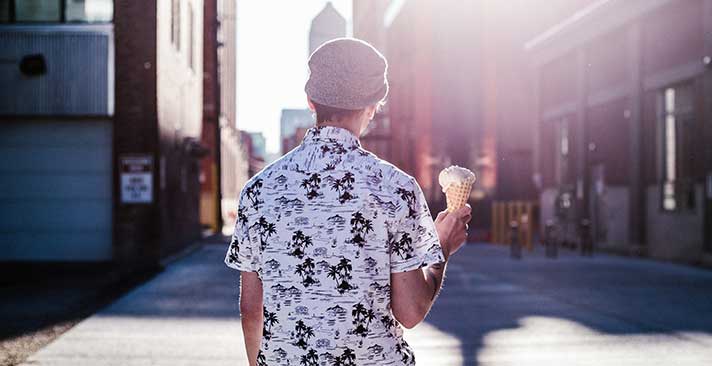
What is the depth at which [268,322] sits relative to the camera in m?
2.87

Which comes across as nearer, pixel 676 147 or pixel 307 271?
pixel 307 271

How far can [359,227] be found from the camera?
270cm

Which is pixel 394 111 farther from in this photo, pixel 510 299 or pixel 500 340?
pixel 500 340

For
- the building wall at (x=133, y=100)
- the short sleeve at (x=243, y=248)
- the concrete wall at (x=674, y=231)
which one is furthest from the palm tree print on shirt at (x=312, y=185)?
the concrete wall at (x=674, y=231)

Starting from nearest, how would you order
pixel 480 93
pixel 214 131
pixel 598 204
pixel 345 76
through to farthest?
pixel 345 76, pixel 598 204, pixel 214 131, pixel 480 93

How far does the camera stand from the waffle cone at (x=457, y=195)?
10.0 ft

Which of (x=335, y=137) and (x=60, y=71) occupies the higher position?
(x=60, y=71)

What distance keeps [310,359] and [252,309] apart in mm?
277

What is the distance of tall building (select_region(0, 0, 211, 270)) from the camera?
19438 mm

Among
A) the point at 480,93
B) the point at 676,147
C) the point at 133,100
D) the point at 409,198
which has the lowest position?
the point at 409,198

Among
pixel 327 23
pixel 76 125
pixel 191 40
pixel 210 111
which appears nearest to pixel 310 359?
pixel 76 125

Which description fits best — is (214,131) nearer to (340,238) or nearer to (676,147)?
(676,147)

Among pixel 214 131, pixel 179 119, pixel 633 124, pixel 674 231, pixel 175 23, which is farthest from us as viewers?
pixel 214 131

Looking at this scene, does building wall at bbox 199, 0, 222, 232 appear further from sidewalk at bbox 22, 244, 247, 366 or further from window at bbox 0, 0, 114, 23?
sidewalk at bbox 22, 244, 247, 366
